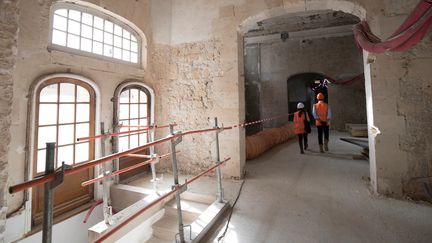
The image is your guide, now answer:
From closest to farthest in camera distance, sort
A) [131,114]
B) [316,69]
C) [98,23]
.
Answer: [98,23] < [131,114] < [316,69]

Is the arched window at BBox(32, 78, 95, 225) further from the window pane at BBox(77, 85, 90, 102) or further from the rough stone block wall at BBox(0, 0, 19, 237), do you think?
the rough stone block wall at BBox(0, 0, 19, 237)

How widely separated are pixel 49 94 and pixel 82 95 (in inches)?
17.4

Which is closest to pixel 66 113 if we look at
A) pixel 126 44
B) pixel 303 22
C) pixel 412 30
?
pixel 126 44

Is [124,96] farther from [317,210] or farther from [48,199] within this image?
[317,210]

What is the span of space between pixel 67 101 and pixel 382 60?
4.72 metres

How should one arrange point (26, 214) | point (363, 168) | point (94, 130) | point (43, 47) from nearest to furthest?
point (26, 214) < point (43, 47) < point (94, 130) < point (363, 168)

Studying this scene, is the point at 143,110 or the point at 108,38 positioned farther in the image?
the point at 143,110

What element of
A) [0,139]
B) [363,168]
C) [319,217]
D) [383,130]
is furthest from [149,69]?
[363,168]

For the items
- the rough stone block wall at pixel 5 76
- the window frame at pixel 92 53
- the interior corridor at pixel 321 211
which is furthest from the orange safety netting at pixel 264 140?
the rough stone block wall at pixel 5 76

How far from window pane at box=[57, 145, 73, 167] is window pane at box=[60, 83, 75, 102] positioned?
0.74m

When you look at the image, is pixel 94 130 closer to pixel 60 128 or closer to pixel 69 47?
pixel 60 128

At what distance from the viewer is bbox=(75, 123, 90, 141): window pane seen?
3238 mm

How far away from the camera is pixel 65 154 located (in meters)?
3.07

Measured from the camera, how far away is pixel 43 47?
2742mm
